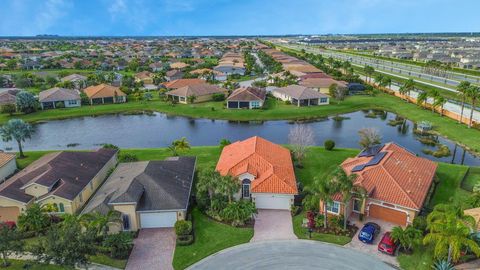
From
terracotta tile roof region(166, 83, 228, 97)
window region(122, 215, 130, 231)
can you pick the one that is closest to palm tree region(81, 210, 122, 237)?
window region(122, 215, 130, 231)

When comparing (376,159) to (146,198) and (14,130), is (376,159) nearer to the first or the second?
(146,198)

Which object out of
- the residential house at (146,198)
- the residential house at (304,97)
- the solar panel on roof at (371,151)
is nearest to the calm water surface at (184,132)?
the residential house at (304,97)

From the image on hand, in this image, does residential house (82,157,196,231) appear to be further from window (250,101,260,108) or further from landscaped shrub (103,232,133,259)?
window (250,101,260,108)

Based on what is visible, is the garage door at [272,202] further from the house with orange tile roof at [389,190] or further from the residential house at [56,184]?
the residential house at [56,184]

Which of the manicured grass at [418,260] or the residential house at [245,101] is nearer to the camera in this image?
the manicured grass at [418,260]

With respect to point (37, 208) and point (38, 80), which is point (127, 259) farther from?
point (38, 80)
